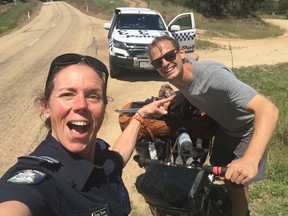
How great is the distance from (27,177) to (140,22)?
31.6ft

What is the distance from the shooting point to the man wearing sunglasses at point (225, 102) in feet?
7.28

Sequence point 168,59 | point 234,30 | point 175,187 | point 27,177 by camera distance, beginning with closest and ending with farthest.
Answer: point 27,177 < point 175,187 < point 168,59 < point 234,30

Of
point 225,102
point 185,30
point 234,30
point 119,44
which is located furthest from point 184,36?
point 234,30

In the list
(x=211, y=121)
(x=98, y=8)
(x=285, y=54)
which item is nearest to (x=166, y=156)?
(x=211, y=121)

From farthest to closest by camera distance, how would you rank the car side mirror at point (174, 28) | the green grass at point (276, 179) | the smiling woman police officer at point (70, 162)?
1. the car side mirror at point (174, 28)
2. the green grass at point (276, 179)
3. the smiling woman police officer at point (70, 162)

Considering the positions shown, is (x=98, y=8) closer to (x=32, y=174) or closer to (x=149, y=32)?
(x=149, y=32)

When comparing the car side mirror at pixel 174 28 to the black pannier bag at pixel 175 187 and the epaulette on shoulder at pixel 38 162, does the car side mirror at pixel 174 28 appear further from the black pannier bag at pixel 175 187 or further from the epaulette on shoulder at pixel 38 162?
the epaulette on shoulder at pixel 38 162

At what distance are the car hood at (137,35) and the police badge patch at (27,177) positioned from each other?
27.3ft

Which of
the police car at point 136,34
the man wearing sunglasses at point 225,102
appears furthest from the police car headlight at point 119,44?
the man wearing sunglasses at point 225,102

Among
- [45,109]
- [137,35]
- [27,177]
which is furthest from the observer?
[137,35]

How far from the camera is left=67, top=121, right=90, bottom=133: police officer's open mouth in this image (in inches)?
66.9

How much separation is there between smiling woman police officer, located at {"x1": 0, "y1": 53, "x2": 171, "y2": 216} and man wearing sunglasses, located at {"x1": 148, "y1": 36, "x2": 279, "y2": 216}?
0.79m

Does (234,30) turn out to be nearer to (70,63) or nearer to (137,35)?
(137,35)

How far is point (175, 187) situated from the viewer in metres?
2.00
